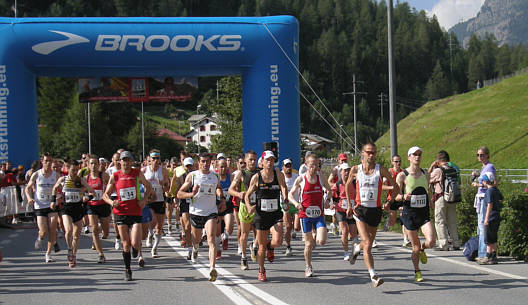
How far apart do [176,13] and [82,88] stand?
122093 mm

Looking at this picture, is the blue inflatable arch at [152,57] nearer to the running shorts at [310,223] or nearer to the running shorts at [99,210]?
the running shorts at [99,210]

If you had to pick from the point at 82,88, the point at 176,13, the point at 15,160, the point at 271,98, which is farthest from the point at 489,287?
the point at 176,13

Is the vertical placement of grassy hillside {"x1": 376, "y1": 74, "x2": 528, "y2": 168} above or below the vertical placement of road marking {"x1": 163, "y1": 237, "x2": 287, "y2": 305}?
above

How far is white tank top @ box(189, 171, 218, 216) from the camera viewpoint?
9586 mm

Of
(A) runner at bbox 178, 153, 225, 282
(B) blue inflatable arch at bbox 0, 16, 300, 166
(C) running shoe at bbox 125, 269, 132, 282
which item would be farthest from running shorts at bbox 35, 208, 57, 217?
(B) blue inflatable arch at bbox 0, 16, 300, 166

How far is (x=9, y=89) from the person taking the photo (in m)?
18.6

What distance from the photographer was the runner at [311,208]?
30.3 feet

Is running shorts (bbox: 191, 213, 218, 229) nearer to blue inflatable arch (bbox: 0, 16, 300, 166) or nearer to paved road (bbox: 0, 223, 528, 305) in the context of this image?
paved road (bbox: 0, 223, 528, 305)

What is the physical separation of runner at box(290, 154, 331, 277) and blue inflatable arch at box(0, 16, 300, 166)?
31.4 feet

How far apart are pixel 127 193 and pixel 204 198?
1203 millimetres

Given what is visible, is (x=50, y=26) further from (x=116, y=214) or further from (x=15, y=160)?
(x=116, y=214)

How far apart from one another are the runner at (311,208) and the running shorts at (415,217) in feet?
4.03

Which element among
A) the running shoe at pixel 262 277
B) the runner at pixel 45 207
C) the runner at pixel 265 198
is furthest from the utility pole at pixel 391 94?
the runner at pixel 45 207

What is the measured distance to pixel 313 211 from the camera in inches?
365
